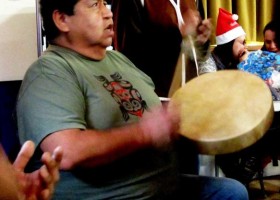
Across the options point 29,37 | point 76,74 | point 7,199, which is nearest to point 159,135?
point 76,74

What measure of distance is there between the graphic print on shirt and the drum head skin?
11 cm

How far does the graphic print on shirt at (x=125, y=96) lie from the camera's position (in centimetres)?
133

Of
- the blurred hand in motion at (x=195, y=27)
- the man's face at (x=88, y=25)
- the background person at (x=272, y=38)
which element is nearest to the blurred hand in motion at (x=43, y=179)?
the man's face at (x=88, y=25)

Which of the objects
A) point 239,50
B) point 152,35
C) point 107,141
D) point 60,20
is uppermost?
point 60,20

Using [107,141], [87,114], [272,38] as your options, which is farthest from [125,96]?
[272,38]

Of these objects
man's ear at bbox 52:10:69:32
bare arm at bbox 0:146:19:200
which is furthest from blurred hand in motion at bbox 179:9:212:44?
bare arm at bbox 0:146:19:200

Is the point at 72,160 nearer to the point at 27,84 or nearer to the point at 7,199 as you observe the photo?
the point at 27,84

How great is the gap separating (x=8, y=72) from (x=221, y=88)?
31.4 inches

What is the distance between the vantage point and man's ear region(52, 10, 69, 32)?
4.68 feet

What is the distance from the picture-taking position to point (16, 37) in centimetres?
173

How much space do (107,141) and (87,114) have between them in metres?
0.15

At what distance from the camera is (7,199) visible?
0.52m

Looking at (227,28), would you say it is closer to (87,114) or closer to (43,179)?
(87,114)

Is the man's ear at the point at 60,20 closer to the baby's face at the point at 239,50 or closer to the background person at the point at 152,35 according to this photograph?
the background person at the point at 152,35
